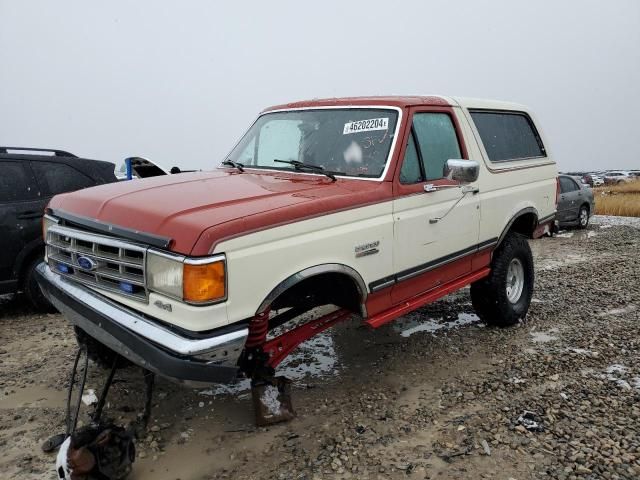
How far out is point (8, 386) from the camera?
4.00 m

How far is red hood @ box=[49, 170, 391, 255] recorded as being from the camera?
2.59 meters

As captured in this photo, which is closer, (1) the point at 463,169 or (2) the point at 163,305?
(2) the point at 163,305

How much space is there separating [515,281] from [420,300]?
191 centimetres

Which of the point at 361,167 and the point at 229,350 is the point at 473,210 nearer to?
the point at 361,167

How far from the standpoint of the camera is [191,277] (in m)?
2.50

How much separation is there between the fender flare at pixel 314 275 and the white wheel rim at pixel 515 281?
2462mm

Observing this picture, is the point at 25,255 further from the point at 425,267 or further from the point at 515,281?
the point at 515,281

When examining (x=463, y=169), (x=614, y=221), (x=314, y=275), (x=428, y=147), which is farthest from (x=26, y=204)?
(x=614, y=221)

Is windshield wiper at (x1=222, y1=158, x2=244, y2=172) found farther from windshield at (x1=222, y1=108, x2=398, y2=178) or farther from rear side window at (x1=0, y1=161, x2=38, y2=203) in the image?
rear side window at (x1=0, y1=161, x2=38, y2=203)

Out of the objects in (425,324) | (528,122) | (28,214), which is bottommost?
(425,324)

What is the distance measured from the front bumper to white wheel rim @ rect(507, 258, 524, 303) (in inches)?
139

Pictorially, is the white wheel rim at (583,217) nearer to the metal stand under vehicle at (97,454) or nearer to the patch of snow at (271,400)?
the patch of snow at (271,400)

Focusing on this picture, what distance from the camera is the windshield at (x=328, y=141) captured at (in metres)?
3.77

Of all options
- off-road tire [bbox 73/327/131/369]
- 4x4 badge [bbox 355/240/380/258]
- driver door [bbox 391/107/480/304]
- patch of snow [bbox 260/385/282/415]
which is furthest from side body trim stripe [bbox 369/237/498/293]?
off-road tire [bbox 73/327/131/369]
